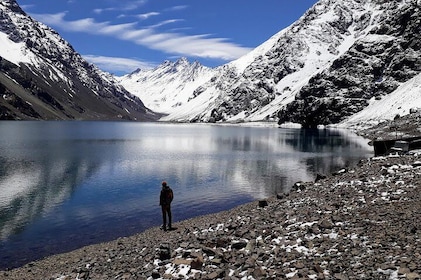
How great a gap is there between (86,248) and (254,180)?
112 feet

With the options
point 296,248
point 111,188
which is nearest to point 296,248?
point 296,248

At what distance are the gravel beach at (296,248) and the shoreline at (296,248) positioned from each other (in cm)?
4

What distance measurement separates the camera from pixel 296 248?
18031mm

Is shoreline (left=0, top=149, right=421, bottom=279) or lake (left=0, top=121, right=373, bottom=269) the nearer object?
shoreline (left=0, top=149, right=421, bottom=279)

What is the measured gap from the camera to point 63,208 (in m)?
43.2

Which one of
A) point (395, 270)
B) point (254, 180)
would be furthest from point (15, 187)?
point (395, 270)

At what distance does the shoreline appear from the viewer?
1554cm

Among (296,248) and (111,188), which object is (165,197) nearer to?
(296,248)

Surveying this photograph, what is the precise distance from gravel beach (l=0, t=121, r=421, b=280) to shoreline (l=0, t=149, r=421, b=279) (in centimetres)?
4

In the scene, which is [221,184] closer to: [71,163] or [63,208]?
[63,208]

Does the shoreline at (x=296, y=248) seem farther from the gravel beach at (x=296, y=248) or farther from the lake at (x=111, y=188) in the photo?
the lake at (x=111, y=188)

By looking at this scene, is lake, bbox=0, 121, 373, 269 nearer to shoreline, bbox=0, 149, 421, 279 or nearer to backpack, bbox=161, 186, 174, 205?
backpack, bbox=161, 186, 174, 205

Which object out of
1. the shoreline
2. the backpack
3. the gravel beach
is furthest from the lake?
the gravel beach

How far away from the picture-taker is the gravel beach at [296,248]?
1552 cm
